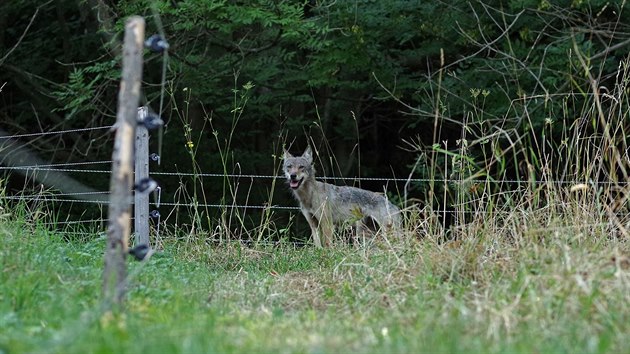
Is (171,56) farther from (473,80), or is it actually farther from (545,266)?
(545,266)

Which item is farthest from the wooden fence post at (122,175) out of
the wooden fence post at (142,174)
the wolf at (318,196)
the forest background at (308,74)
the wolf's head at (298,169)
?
the wolf's head at (298,169)

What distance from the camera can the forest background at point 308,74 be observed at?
1282 centimetres

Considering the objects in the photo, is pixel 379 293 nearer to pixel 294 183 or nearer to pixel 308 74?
pixel 294 183

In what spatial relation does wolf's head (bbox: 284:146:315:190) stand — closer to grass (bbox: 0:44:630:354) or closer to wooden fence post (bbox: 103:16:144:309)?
grass (bbox: 0:44:630:354)

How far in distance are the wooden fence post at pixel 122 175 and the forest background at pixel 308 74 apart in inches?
192

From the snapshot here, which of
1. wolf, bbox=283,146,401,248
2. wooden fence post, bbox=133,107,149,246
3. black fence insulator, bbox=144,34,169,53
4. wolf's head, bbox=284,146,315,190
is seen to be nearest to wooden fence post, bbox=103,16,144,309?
black fence insulator, bbox=144,34,169,53

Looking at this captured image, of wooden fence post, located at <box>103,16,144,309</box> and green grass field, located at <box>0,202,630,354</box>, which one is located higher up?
wooden fence post, located at <box>103,16,144,309</box>

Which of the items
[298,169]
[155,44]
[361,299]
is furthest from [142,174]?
[298,169]

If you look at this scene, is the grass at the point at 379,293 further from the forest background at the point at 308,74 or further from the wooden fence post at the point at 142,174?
the forest background at the point at 308,74

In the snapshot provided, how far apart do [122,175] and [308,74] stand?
34.2 feet

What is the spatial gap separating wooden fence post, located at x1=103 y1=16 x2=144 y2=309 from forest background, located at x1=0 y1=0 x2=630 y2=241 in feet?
16.0

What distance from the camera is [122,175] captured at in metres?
5.25

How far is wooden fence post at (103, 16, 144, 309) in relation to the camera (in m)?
5.26

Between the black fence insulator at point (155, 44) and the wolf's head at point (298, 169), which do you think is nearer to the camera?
the black fence insulator at point (155, 44)
